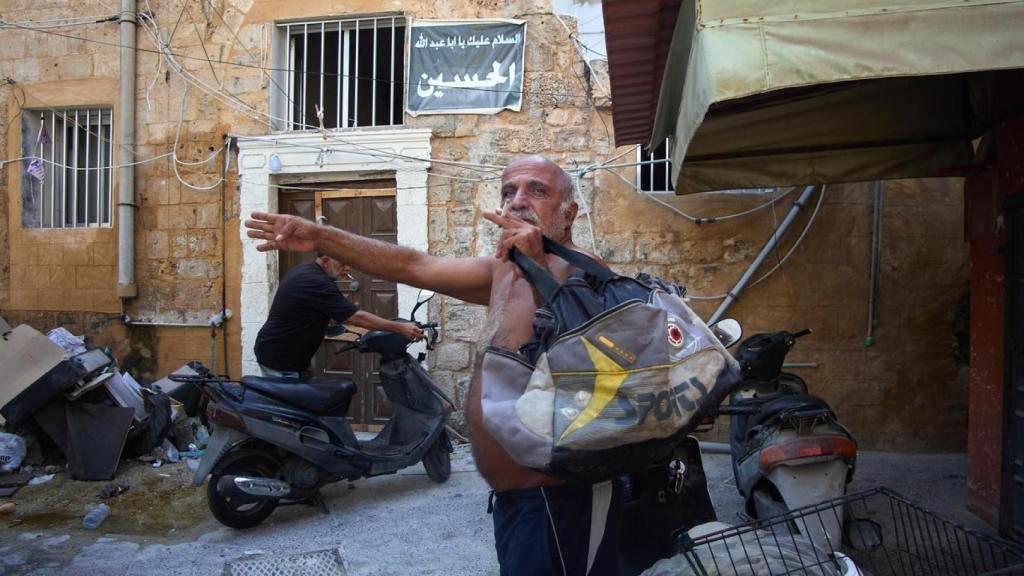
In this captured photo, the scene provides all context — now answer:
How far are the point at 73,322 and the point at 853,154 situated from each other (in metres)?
7.41

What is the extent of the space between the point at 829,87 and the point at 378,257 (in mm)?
2831

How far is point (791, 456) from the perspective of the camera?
327 centimetres

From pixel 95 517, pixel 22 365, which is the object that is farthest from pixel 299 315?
pixel 22 365

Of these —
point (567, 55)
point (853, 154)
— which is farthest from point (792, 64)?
point (567, 55)

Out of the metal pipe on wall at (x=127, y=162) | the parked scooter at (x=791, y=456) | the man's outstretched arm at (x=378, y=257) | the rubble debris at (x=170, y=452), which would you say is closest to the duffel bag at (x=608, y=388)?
the man's outstretched arm at (x=378, y=257)

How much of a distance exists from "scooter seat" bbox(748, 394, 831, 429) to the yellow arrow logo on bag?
7.72ft

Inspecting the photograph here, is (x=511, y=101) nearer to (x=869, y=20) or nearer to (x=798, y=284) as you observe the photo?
(x=798, y=284)

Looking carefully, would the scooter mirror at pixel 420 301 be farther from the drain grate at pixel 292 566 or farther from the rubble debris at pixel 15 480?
the rubble debris at pixel 15 480

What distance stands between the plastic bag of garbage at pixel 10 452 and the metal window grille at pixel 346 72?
11.7 feet

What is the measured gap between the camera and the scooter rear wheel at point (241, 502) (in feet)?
13.2

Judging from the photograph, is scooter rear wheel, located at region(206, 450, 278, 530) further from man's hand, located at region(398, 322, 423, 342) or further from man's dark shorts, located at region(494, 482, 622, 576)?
man's dark shorts, located at region(494, 482, 622, 576)

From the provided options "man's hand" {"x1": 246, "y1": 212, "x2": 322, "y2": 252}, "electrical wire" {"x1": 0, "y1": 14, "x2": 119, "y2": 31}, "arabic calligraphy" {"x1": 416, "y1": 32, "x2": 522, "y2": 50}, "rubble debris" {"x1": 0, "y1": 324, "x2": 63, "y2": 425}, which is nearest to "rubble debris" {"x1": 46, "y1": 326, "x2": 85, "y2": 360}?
"rubble debris" {"x1": 0, "y1": 324, "x2": 63, "y2": 425}

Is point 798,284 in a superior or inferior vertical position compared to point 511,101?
inferior

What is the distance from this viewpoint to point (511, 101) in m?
6.15
